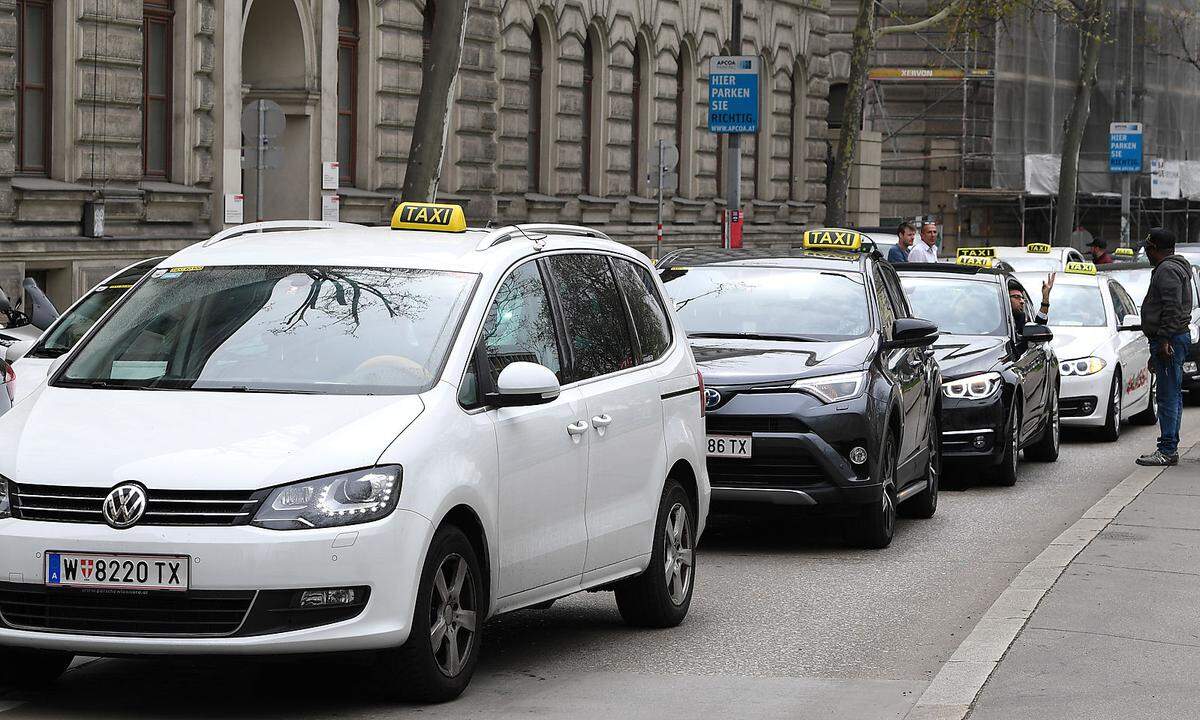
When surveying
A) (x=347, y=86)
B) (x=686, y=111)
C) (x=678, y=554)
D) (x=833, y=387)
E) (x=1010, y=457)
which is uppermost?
(x=686, y=111)

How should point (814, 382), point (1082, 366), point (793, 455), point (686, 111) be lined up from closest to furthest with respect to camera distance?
1. point (793, 455)
2. point (814, 382)
3. point (1082, 366)
4. point (686, 111)

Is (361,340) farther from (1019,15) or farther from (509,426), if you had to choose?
(1019,15)

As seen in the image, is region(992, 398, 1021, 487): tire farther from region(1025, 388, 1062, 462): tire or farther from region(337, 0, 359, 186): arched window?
region(337, 0, 359, 186): arched window

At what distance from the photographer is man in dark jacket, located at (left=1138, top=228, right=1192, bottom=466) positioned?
16219mm

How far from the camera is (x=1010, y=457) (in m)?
15.7

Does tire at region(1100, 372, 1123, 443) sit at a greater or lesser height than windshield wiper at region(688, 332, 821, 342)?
lesser

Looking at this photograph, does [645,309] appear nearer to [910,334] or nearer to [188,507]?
[188,507]

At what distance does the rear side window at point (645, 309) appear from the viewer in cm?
898

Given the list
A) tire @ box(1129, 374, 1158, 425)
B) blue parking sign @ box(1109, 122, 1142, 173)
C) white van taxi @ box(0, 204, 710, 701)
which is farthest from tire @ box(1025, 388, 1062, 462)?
blue parking sign @ box(1109, 122, 1142, 173)

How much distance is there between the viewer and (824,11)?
155 ft

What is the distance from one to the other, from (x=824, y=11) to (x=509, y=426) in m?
40.9

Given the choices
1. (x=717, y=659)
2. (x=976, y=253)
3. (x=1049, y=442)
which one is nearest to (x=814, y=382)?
(x=717, y=659)

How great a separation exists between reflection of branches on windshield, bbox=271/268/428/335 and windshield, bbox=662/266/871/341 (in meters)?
4.99

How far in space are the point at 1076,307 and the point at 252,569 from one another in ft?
51.3
